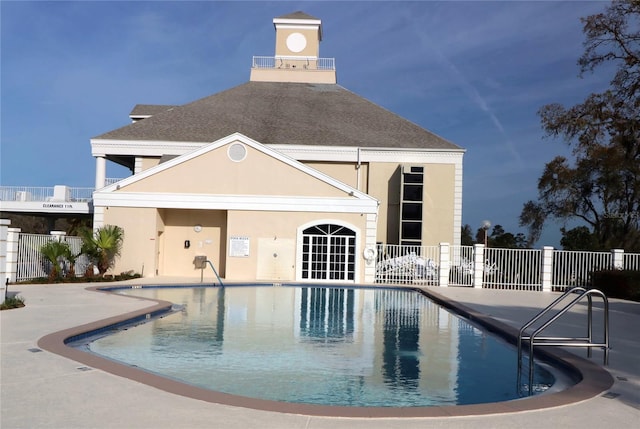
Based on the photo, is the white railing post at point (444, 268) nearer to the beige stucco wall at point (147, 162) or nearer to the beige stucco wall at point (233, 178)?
the beige stucco wall at point (233, 178)

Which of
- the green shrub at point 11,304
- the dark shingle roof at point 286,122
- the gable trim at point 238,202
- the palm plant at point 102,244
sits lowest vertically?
the green shrub at point 11,304

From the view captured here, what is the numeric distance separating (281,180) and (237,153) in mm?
2180

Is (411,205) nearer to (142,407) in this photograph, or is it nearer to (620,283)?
(620,283)

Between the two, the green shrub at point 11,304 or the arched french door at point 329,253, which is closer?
the green shrub at point 11,304

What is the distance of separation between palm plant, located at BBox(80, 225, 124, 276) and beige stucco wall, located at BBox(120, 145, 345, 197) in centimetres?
198

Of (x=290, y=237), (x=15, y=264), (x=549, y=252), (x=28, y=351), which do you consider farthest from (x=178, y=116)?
(x=28, y=351)

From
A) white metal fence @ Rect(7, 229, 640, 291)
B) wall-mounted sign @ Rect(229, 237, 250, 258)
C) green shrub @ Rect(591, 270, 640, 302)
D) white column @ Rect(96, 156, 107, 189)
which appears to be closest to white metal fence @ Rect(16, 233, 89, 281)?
white metal fence @ Rect(7, 229, 640, 291)

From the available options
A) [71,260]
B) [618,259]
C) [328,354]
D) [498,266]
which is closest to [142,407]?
[328,354]

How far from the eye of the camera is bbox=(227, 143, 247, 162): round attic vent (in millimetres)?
24344

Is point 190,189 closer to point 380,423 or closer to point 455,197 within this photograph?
point 455,197

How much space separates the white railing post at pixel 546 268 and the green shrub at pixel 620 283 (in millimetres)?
1774

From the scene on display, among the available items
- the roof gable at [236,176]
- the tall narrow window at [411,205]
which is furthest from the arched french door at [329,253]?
the tall narrow window at [411,205]

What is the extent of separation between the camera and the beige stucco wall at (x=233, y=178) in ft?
79.7

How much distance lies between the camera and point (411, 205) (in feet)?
99.5
